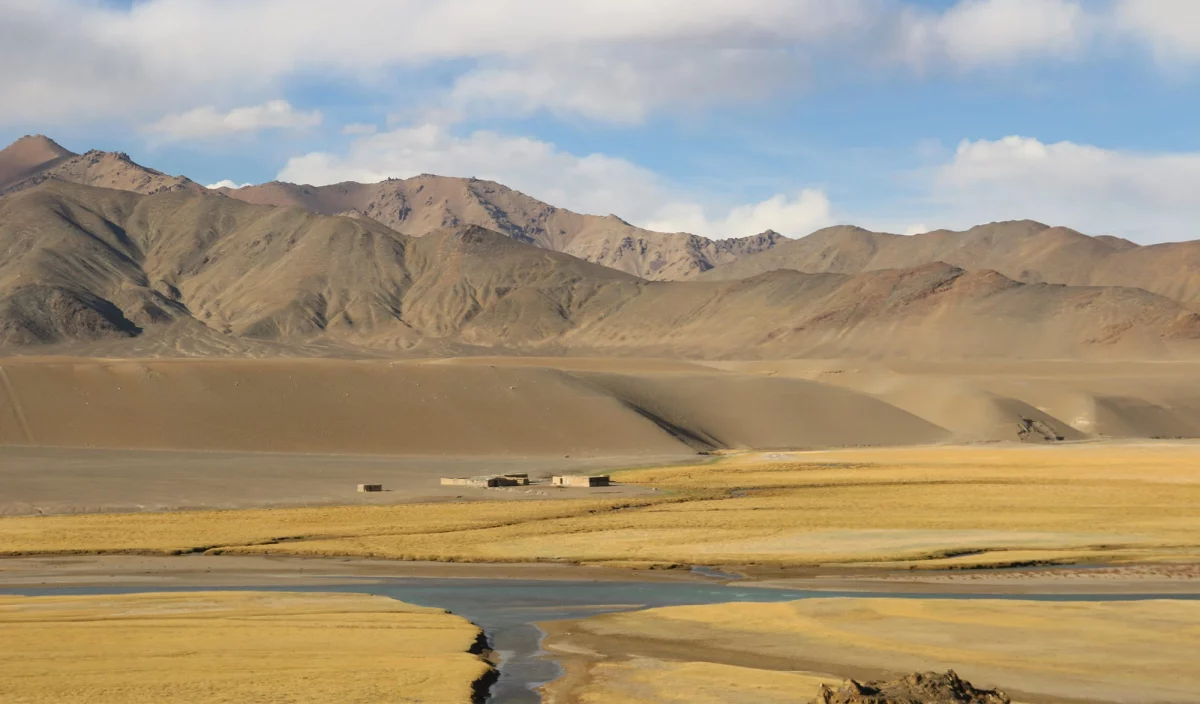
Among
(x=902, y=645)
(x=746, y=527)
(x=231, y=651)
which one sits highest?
(x=746, y=527)

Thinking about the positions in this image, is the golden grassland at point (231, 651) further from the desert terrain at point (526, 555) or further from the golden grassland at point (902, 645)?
the golden grassland at point (902, 645)

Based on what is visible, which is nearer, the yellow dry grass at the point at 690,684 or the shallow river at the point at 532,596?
the yellow dry grass at the point at 690,684

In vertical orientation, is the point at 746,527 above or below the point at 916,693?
below

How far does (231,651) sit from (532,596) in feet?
36.0

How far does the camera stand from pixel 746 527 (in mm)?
46656

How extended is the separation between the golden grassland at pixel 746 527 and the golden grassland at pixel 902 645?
32.5 ft

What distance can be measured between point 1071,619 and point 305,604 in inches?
638

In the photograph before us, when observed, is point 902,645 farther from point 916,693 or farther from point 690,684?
point 916,693

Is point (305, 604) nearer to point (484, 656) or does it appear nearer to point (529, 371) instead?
point (484, 656)

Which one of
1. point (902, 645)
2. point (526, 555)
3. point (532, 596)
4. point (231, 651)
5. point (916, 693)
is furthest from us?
point (526, 555)

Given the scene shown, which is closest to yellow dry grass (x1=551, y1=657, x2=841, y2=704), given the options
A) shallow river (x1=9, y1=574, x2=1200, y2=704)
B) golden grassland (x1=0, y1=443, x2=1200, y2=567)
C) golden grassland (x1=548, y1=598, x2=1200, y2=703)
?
golden grassland (x1=548, y1=598, x2=1200, y2=703)

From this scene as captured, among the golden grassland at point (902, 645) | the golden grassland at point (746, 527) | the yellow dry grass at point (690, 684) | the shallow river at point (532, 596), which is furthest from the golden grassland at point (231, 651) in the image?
the golden grassland at point (746, 527)

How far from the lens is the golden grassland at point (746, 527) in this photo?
39594mm

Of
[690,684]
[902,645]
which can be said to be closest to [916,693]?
[690,684]
